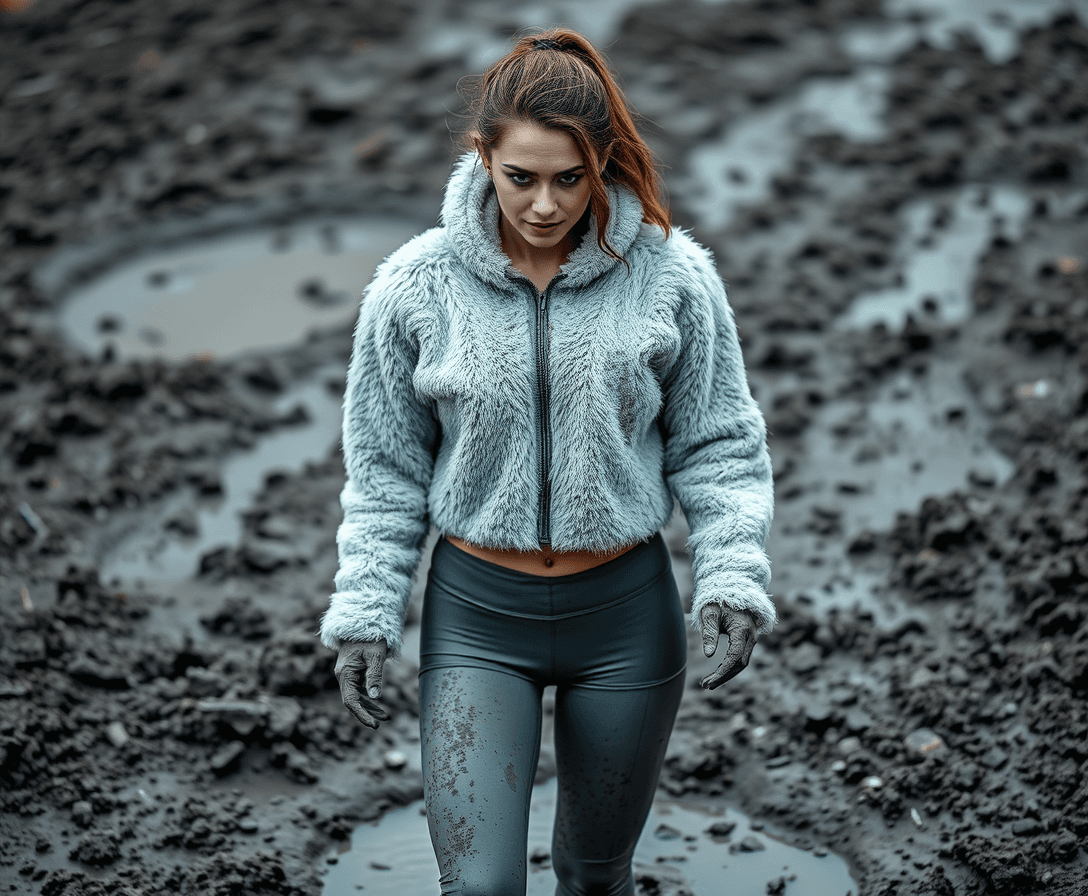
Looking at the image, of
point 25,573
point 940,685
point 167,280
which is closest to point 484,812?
point 940,685

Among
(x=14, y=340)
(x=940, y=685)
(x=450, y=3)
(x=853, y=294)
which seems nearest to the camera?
(x=940, y=685)

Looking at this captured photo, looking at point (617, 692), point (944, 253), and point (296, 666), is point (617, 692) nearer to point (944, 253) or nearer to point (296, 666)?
point (296, 666)

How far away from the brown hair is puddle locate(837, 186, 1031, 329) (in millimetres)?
3882

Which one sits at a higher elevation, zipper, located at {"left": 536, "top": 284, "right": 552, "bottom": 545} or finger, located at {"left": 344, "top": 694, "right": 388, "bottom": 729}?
zipper, located at {"left": 536, "top": 284, "right": 552, "bottom": 545}

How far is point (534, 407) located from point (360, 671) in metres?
0.65

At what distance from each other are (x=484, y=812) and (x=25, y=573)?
2.78 m

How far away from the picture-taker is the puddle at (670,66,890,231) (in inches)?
290

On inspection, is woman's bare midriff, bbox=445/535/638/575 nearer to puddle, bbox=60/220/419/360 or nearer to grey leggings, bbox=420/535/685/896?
grey leggings, bbox=420/535/685/896

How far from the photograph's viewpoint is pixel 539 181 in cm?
240

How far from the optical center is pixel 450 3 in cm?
954

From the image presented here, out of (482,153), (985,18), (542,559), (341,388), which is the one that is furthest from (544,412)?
(985,18)

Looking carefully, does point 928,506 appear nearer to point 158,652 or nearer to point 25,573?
point 158,652

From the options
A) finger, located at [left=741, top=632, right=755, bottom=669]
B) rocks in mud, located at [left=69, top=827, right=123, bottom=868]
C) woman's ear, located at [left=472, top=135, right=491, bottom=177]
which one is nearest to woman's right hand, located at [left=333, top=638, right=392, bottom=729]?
finger, located at [left=741, top=632, right=755, bottom=669]

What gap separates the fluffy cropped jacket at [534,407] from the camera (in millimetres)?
2502
